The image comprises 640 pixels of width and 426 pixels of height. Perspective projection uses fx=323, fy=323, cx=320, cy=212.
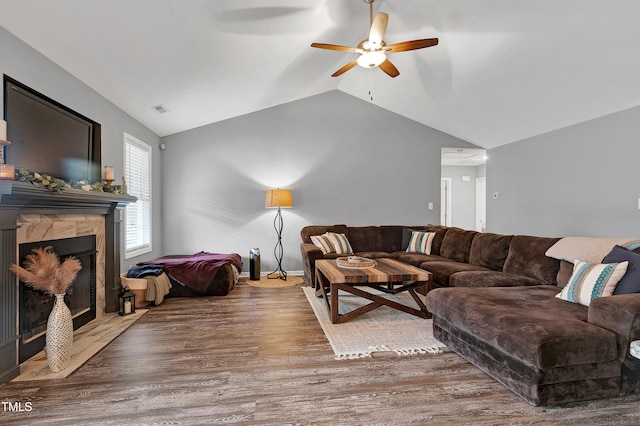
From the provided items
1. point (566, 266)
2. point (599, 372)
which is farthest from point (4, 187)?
point (566, 266)

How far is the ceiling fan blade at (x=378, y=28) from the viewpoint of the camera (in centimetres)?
270

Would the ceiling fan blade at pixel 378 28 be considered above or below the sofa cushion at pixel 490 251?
above

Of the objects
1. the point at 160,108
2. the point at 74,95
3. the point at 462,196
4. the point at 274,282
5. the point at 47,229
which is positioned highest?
the point at 160,108

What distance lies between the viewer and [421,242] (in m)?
4.96

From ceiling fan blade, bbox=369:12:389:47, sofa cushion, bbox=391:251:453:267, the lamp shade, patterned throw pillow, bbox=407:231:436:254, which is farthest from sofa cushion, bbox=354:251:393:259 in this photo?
ceiling fan blade, bbox=369:12:389:47

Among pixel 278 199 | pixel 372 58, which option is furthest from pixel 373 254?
pixel 372 58

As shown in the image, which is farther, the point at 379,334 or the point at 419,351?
the point at 379,334

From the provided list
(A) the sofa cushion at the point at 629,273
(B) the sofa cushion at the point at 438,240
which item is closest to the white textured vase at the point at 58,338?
(A) the sofa cushion at the point at 629,273

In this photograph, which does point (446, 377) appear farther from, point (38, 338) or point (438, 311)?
point (38, 338)

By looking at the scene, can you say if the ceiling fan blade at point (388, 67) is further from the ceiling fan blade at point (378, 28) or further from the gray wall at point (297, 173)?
the gray wall at point (297, 173)

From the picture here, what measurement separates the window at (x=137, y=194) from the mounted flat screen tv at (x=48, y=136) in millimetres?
902

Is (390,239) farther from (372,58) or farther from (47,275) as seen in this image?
(47,275)

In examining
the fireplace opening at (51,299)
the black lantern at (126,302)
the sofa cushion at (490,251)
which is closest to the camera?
the fireplace opening at (51,299)

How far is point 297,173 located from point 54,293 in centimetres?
401
